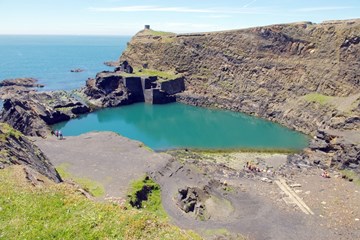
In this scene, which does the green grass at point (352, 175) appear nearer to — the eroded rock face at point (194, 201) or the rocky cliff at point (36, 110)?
the eroded rock face at point (194, 201)

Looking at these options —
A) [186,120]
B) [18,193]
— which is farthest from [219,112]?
[18,193]

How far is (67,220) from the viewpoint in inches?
679

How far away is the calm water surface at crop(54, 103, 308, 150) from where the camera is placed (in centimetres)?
6588

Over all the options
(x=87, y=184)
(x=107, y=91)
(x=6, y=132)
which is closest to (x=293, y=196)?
(x=87, y=184)

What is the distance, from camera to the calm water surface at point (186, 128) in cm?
6588

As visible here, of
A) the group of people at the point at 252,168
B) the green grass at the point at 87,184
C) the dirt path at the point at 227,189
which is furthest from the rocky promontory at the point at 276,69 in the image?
the green grass at the point at 87,184

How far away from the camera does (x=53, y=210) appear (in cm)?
1797

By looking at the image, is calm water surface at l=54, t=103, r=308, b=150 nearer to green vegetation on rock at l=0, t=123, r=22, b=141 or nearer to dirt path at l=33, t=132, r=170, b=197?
dirt path at l=33, t=132, r=170, b=197

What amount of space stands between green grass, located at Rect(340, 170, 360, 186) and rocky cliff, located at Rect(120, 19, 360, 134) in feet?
55.8

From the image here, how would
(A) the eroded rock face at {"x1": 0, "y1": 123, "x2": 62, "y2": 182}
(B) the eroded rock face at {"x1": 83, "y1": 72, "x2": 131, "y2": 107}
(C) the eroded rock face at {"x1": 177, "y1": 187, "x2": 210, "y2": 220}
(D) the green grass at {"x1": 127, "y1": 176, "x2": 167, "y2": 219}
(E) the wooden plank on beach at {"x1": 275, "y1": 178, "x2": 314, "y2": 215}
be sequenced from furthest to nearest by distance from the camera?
(B) the eroded rock face at {"x1": 83, "y1": 72, "x2": 131, "y2": 107}, (E) the wooden plank on beach at {"x1": 275, "y1": 178, "x2": 314, "y2": 215}, (C) the eroded rock face at {"x1": 177, "y1": 187, "x2": 210, "y2": 220}, (D) the green grass at {"x1": 127, "y1": 176, "x2": 167, "y2": 219}, (A) the eroded rock face at {"x1": 0, "y1": 123, "x2": 62, "y2": 182}

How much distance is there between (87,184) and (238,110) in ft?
202

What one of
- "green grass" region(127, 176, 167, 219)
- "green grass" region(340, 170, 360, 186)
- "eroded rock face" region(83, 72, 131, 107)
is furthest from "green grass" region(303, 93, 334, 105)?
"green grass" region(127, 176, 167, 219)

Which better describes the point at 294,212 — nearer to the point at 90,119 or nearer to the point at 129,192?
the point at 129,192

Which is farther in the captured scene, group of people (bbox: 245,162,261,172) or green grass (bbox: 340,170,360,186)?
group of people (bbox: 245,162,261,172)
